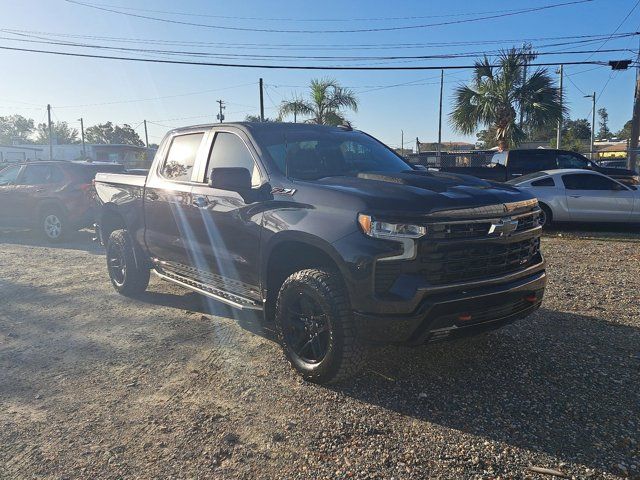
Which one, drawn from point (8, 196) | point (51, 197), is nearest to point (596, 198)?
point (51, 197)

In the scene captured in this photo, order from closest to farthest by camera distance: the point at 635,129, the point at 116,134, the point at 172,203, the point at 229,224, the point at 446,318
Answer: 1. the point at 446,318
2. the point at 229,224
3. the point at 172,203
4. the point at 635,129
5. the point at 116,134

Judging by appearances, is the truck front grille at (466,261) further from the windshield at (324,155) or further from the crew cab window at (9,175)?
the crew cab window at (9,175)

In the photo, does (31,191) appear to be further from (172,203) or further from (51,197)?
(172,203)

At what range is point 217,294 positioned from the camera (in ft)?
15.0

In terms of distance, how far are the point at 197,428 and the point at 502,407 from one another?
1.96m

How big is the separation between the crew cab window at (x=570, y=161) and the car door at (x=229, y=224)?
1278 centimetres

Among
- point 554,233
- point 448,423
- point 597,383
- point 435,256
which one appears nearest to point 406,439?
point 448,423

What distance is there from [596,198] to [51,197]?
1129 centimetres

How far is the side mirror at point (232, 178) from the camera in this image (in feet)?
12.5

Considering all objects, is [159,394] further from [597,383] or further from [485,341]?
[597,383]

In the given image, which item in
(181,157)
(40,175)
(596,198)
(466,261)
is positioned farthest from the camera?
(40,175)

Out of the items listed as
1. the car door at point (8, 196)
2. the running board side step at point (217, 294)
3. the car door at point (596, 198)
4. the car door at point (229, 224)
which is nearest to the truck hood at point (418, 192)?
the car door at point (229, 224)

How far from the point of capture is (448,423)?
315 centimetres

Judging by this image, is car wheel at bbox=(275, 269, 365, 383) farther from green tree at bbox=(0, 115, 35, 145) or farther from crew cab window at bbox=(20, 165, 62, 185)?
green tree at bbox=(0, 115, 35, 145)
